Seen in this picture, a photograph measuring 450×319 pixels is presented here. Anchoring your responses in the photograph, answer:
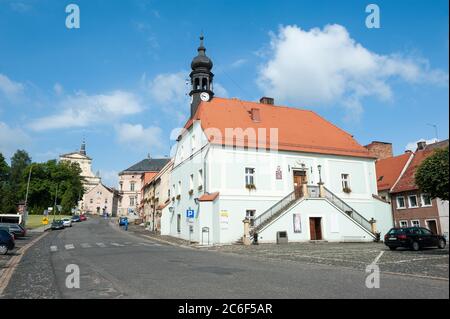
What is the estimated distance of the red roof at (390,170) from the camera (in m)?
40.8

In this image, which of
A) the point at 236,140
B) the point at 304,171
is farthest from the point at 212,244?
the point at 304,171

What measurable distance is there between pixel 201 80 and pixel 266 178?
1239cm

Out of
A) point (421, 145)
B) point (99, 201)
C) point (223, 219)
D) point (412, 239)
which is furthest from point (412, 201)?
point (99, 201)

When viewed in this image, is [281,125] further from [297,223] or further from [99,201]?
[99,201]

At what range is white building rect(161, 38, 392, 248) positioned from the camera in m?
28.2

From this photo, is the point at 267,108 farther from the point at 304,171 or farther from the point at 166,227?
the point at 166,227

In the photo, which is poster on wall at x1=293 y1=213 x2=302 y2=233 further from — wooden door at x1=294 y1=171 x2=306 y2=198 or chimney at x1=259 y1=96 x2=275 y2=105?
chimney at x1=259 y1=96 x2=275 y2=105

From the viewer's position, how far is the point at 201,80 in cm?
3588

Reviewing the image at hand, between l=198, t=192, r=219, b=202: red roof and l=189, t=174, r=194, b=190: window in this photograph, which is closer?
l=198, t=192, r=219, b=202: red roof

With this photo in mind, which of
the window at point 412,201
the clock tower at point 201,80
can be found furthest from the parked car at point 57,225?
the window at point 412,201

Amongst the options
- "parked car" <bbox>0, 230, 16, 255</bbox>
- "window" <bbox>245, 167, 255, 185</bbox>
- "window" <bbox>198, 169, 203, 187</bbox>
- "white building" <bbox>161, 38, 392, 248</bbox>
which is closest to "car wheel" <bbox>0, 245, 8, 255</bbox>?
"parked car" <bbox>0, 230, 16, 255</bbox>

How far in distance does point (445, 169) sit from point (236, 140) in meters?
16.2

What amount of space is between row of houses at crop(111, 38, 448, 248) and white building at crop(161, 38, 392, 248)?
3.2 inches
